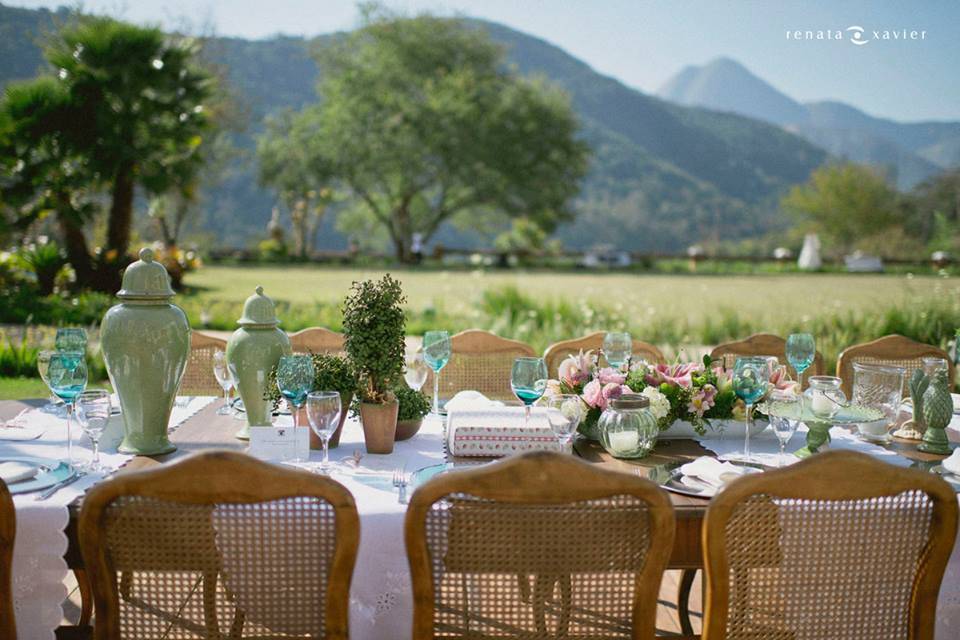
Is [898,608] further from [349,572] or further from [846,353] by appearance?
[846,353]

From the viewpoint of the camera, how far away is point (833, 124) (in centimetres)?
8506

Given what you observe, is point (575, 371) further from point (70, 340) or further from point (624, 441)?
point (70, 340)

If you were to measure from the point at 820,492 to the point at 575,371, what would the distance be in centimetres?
113

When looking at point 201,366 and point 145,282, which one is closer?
point 145,282

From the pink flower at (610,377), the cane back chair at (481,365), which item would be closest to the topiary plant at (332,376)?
the pink flower at (610,377)

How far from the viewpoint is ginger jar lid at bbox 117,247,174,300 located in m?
2.12

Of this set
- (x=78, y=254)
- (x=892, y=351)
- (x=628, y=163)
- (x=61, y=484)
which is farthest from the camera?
(x=628, y=163)

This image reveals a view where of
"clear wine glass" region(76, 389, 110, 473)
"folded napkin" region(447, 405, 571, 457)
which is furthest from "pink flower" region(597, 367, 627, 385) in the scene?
"clear wine glass" region(76, 389, 110, 473)

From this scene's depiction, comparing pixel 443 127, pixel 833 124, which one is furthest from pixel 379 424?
pixel 833 124

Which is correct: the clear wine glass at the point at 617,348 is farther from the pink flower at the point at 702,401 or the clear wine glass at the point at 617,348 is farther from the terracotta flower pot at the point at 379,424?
the terracotta flower pot at the point at 379,424

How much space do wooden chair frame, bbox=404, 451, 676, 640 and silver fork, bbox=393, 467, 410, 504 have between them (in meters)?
0.28

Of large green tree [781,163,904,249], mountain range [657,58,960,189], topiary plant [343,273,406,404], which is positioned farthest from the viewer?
large green tree [781,163,904,249]

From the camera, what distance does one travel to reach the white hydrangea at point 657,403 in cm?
223

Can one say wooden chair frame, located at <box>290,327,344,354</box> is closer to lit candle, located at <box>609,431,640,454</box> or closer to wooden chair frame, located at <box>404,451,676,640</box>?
lit candle, located at <box>609,431,640,454</box>
